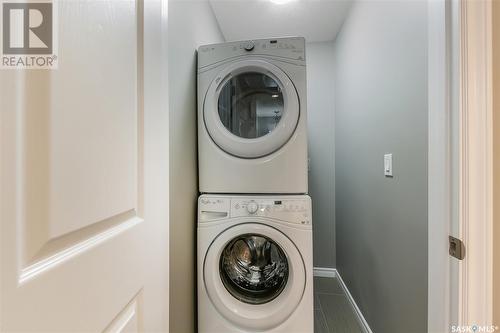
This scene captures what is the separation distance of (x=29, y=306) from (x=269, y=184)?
110 centimetres

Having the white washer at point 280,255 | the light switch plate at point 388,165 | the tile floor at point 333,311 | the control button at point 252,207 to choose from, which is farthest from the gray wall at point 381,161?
the control button at point 252,207

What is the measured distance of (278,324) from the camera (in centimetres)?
122

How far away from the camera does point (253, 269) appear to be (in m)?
1.48

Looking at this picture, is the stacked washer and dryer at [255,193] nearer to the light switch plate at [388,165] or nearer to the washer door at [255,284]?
the washer door at [255,284]

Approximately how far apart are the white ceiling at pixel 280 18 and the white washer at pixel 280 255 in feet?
5.16

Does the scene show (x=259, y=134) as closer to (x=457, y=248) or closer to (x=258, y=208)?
(x=258, y=208)

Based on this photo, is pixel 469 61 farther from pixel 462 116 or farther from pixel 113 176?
pixel 113 176

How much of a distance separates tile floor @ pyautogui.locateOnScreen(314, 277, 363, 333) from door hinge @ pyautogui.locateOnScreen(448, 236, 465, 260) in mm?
1313

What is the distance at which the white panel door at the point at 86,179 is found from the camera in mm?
308

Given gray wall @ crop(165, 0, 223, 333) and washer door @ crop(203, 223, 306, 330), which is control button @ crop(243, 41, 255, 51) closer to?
gray wall @ crop(165, 0, 223, 333)

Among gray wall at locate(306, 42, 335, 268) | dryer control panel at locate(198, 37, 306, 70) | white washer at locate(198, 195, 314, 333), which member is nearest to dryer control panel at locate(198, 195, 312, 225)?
white washer at locate(198, 195, 314, 333)

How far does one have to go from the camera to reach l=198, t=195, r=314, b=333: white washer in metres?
1.22

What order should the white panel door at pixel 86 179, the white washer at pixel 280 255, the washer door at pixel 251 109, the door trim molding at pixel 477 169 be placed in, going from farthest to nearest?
the washer door at pixel 251 109, the white washer at pixel 280 255, the door trim molding at pixel 477 169, the white panel door at pixel 86 179

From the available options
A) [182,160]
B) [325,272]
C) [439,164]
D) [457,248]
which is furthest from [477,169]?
[325,272]
